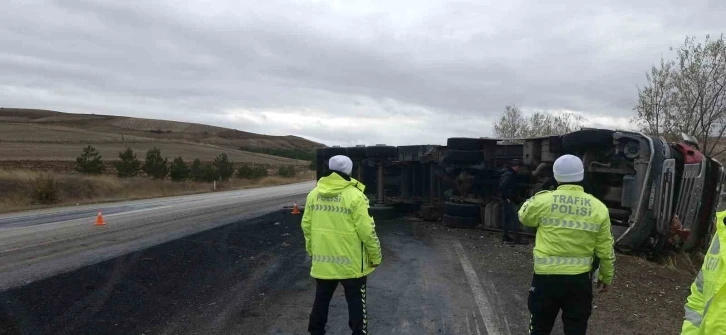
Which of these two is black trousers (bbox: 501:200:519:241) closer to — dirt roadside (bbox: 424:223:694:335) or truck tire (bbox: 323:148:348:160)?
dirt roadside (bbox: 424:223:694:335)

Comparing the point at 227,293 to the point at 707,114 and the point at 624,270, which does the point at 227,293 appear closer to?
the point at 624,270

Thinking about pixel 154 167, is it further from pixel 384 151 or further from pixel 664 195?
pixel 664 195

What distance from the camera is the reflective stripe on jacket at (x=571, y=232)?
3740mm

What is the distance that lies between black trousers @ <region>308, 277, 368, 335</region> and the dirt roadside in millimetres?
1908

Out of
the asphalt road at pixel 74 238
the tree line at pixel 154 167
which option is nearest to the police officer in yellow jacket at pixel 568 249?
the asphalt road at pixel 74 238

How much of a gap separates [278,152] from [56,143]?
173 feet

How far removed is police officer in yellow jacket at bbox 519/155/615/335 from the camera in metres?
3.74

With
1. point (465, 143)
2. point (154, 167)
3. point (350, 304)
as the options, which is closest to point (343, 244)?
point (350, 304)

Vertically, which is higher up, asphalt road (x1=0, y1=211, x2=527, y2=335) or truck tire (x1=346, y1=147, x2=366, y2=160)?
truck tire (x1=346, y1=147, x2=366, y2=160)

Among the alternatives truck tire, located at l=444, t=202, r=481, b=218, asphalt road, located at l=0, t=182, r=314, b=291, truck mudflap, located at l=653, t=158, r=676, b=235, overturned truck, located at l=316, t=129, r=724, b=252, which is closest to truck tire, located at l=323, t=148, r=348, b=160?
overturned truck, located at l=316, t=129, r=724, b=252

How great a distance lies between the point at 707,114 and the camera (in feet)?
62.0

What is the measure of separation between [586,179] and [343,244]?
5727 millimetres

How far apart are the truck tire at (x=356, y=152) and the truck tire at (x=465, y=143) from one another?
103 inches

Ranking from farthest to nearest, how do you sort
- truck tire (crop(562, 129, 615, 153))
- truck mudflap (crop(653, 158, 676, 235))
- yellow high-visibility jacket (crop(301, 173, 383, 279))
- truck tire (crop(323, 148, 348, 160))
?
1. truck tire (crop(323, 148, 348, 160))
2. truck tire (crop(562, 129, 615, 153))
3. truck mudflap (crop(653, 158, 676, 235))
4. yellow high-visibility jacket (crop(301, 173, 383, 279))
